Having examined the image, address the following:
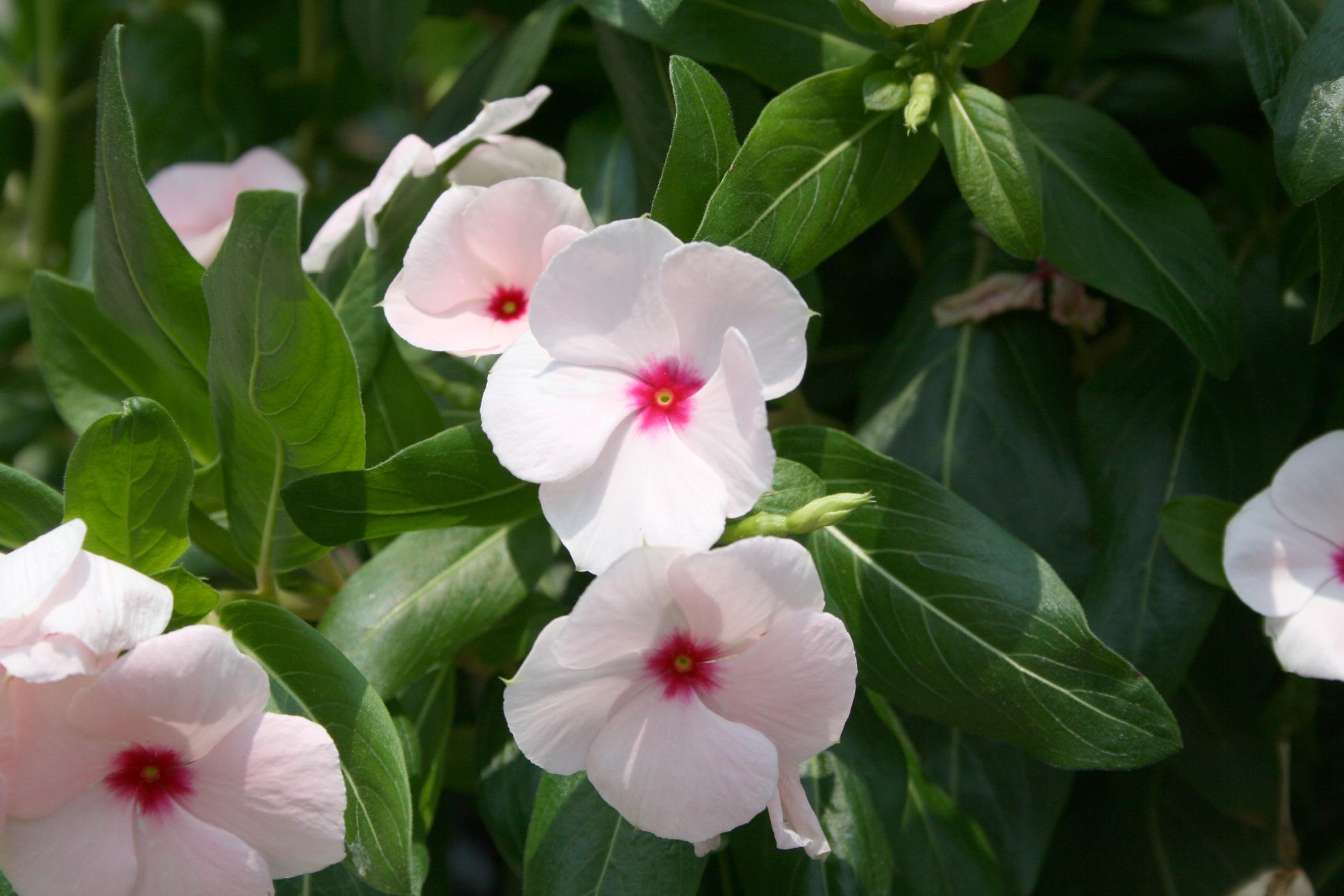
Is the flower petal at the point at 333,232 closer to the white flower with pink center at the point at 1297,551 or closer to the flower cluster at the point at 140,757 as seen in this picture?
the flower cluster at the point at 140,757

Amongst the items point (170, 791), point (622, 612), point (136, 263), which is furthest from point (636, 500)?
point (136, 263)

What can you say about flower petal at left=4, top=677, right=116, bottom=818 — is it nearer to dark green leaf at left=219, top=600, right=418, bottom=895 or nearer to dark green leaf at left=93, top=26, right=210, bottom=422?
dark green leaf at left=219, top=600, right=418, bottom=895

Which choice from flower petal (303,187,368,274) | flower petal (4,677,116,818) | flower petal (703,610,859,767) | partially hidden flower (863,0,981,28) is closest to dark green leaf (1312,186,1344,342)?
partially hidden flower (863,0,981,28)

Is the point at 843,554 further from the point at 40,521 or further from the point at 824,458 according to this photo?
the point at 40,521

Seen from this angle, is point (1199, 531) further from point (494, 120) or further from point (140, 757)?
point (140, 757)

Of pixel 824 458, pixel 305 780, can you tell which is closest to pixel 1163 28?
pixel 824 458
